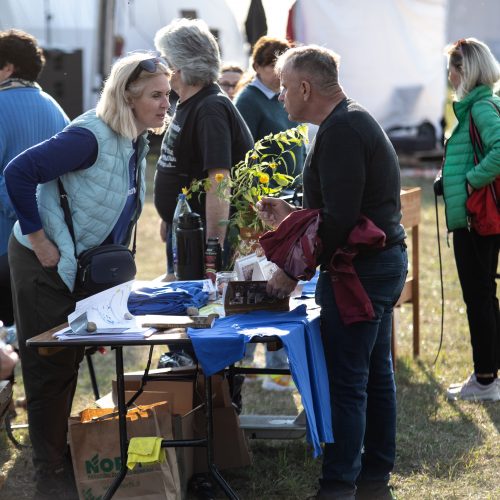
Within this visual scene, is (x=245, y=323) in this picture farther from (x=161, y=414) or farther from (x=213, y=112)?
(x=213, y=112)

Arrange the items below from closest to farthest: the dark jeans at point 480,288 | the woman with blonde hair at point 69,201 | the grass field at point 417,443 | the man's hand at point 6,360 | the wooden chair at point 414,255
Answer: the man's hand at point 6,360, the woman with blonde hair at point 69,201, the grass field at point 417,443, the dark jeans at point 480,288, the wooden chair at point 414,255

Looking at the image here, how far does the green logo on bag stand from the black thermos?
0.71 metres

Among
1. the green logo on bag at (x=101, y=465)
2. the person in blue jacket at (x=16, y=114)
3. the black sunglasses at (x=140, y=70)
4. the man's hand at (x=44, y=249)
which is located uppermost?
the black sunglasses at (x=140, y=70)

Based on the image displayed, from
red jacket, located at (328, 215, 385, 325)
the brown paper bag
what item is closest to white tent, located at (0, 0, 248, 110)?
the brown paper bag

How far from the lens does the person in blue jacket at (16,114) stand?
4.07m

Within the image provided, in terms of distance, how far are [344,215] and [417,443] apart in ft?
5.16

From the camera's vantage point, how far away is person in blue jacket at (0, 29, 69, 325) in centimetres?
407

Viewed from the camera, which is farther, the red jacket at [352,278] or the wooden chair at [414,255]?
the wooden chair at [414,255]

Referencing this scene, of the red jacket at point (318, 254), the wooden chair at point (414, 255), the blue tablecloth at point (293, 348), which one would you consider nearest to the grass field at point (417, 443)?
the wooden chair at point (414, 255)

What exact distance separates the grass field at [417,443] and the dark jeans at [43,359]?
0.71 ft

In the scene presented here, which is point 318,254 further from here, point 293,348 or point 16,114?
point 16,114

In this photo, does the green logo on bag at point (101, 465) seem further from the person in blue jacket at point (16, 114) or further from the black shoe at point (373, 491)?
the person in blue jacket at point (16, 114)

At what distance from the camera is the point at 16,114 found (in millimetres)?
4078

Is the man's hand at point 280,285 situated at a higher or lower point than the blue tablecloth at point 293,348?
higher
